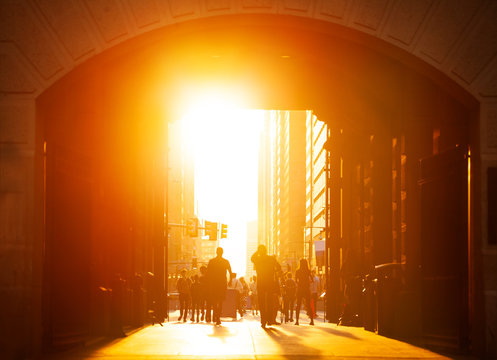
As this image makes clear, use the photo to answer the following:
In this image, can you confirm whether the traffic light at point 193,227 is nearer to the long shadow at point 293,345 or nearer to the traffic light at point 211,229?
the traffic light at point 211,229

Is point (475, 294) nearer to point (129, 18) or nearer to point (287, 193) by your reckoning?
point (129, 18)

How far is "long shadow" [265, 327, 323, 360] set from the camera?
10.8 meters

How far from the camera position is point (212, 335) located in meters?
15.1

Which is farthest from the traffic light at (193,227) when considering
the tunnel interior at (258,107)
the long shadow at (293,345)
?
the long shadow at (293,345)

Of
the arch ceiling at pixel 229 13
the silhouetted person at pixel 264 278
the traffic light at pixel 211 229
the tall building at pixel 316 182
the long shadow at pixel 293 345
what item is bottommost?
the long shadow at pixel 293 345

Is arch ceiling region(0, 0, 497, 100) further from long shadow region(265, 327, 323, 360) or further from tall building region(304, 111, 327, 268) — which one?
tall building region(304, 111, 327, 268)

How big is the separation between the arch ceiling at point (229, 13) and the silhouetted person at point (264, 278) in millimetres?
8226

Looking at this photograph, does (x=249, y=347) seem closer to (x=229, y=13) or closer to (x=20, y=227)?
(x=20, y=227)

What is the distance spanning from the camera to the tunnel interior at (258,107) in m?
11.2

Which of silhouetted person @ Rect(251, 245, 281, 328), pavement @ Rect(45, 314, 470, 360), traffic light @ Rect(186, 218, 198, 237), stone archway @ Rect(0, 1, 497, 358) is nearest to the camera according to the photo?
stone archway @ Rect(0, 1, 497, 358)

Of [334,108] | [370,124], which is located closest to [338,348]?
[370,124]

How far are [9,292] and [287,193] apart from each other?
126380 mm

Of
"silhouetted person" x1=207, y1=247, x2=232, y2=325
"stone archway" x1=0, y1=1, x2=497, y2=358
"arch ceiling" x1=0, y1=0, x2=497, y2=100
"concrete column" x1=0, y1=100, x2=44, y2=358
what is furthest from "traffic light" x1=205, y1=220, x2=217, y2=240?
"concrete column" x1=0, y1=100, x2=44, y2=358

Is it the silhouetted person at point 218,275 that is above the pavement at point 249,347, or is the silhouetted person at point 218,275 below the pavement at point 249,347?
above
